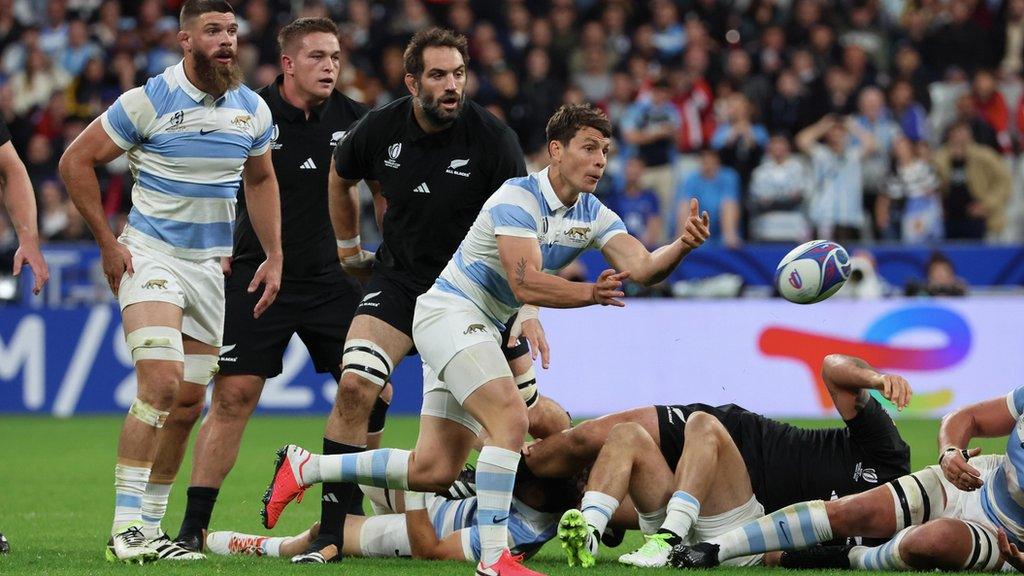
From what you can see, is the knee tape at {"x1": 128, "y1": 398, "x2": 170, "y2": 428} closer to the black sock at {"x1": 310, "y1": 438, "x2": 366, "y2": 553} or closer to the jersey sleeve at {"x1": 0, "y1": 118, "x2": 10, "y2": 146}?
the black sock at {"x1": 310, "y1": 438, "x2": 366, "y2": 553}

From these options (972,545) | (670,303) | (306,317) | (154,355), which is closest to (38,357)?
(670,303)

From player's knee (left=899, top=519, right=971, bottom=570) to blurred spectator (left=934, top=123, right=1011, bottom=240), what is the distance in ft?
36.7

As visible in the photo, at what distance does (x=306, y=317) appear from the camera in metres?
8.92

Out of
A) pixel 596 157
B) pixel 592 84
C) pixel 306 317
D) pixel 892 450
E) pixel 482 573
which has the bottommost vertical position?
pixel 482 573

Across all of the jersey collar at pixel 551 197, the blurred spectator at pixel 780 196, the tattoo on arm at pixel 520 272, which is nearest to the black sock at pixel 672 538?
the tattoo on arm at pixel 520 272

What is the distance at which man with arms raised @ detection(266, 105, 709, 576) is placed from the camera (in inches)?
264

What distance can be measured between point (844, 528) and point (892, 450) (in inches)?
21.9

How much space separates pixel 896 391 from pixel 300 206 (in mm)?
3964

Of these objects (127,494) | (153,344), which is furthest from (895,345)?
(127,494)

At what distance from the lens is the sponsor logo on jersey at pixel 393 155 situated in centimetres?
820

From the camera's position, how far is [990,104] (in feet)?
60.1

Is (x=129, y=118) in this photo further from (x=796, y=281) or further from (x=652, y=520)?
(x=796, y=281)

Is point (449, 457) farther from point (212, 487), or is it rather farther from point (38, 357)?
point (38, 357)

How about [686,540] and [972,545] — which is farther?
[686,540]
